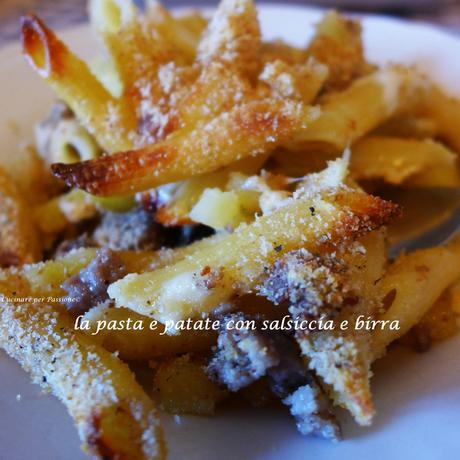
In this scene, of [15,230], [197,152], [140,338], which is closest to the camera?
[140,338]

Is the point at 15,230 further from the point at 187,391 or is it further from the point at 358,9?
the point at 358,9

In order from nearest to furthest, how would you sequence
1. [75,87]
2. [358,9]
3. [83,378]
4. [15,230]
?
1. [83,378]
2. [75,87]
3. [15,230]
4. [358,9]

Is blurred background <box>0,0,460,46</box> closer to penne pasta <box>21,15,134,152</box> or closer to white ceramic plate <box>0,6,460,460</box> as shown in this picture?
penne pasta <box>21,15,134,152</box>

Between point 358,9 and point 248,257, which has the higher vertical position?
point 248,257

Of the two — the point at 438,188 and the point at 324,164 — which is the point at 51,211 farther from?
the point at 438,188

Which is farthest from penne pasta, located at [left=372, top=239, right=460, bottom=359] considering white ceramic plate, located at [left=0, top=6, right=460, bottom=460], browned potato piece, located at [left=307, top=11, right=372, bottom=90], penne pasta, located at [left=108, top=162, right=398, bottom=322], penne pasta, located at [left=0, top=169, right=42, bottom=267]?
penne pasta, located at [left=0, top=169, right=42, bottom=267]

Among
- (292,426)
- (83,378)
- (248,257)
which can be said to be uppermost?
(248,257)

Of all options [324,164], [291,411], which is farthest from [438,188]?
[291,411]

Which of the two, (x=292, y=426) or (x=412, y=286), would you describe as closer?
(x=292, y=426)

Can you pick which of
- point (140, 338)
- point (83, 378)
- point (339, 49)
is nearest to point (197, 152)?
point (140, 338)
